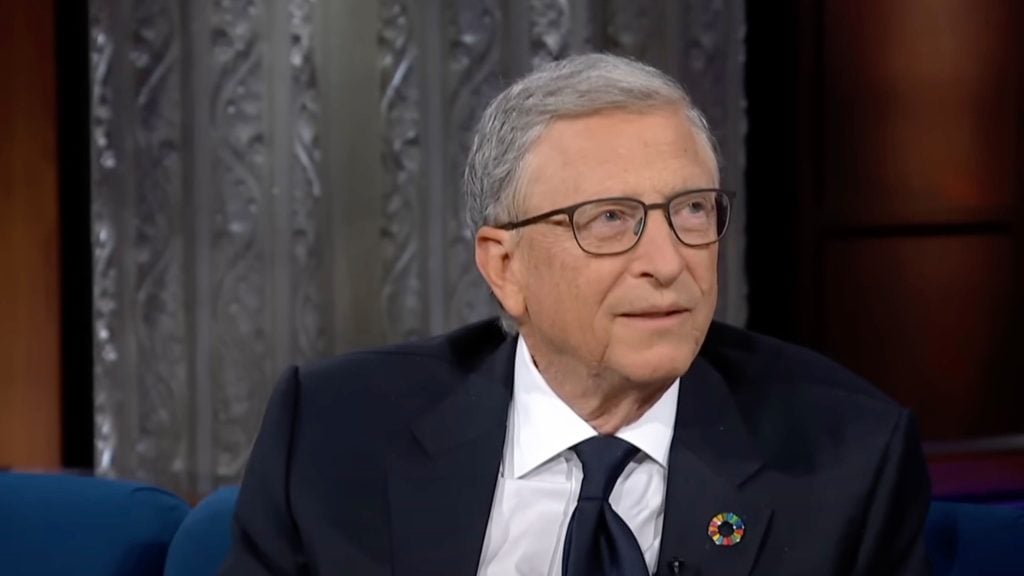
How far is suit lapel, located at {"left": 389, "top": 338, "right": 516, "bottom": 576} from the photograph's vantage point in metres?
1.45

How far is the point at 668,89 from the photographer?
4.66ft

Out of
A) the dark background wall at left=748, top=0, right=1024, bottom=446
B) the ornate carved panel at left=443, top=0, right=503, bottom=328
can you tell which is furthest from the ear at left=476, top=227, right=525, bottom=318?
the dark background wall at left=748, top=0, right=1024, bottom=446

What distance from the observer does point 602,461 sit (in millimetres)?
1446

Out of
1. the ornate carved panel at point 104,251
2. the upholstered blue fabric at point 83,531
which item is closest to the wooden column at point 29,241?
the ornate carved panel at point 104,251

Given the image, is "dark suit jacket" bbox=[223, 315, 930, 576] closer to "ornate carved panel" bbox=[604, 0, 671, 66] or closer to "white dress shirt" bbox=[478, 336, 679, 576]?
"white dress shirt" bbox=[478, 336, 679, 576]

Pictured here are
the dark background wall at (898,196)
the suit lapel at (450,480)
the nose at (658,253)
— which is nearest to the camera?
the nose at (658,253)

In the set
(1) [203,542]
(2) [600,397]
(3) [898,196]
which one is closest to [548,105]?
(2) [600,397]

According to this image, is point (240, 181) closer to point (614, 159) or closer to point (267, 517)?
point (267, 517)

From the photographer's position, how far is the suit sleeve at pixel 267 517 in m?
1.47

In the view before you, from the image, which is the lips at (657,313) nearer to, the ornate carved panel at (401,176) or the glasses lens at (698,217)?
the glasses lens at (698,217)

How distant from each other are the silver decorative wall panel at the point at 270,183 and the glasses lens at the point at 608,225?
5.00ft

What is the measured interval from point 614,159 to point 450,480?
1.29 feet

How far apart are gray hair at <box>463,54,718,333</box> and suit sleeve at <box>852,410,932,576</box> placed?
0.36m

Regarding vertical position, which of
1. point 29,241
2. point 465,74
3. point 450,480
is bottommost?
point 450,480
